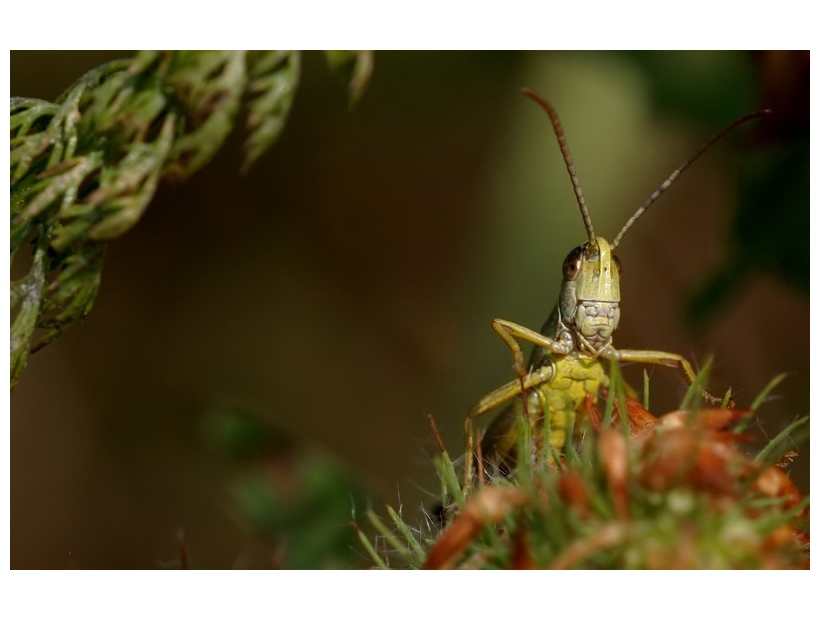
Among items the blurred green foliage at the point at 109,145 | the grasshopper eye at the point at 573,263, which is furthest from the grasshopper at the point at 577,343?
the blurred green foliage at the point at 109,145

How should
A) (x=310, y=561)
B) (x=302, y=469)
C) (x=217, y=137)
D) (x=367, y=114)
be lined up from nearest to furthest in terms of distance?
(x=217, y=137) → (x=310, y=561) → (x=302, y=469) → (x=367, y=114)

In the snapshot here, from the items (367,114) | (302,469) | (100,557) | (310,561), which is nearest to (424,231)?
(367,114)

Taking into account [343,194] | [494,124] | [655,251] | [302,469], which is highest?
[494,124]

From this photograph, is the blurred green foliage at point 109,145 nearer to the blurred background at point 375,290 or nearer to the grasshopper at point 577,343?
the blurred background at point 375,290

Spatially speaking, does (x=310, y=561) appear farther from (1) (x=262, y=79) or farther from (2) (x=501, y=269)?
(1) (x=262, y=79)

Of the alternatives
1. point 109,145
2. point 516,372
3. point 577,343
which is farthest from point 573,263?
point 109,145

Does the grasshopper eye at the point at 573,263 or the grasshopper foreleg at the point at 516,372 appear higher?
the grasshopper eye at the point at 573,263
